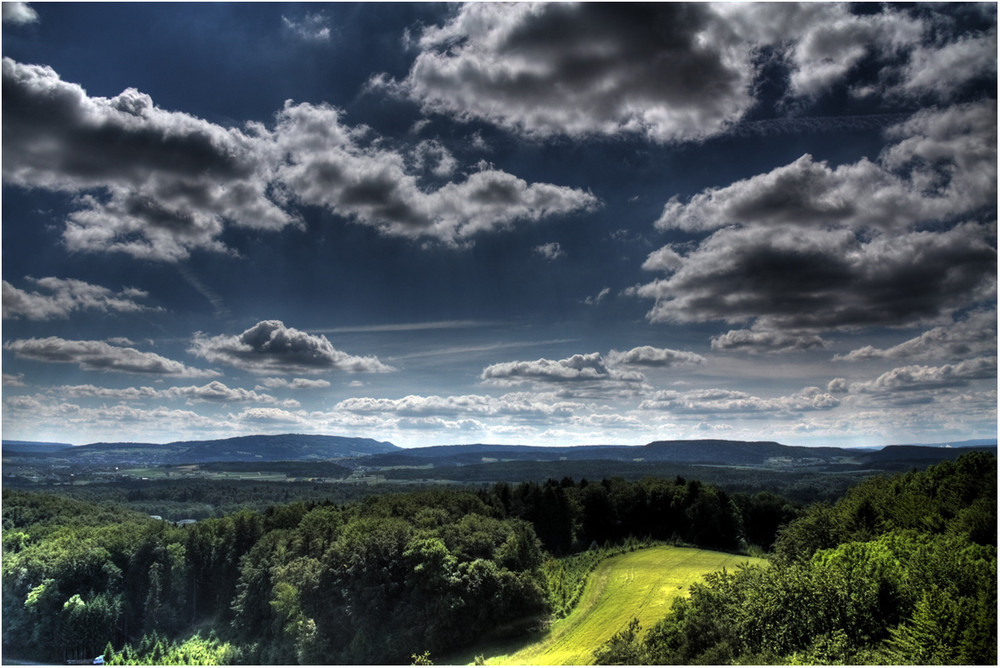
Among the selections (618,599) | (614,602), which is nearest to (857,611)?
(614,602)

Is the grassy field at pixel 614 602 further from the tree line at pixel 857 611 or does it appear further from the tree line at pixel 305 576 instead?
the tree line at pixel 857 611

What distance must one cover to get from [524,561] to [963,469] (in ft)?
124

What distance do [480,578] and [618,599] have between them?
12.5m

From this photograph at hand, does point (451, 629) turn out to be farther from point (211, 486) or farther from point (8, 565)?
point (211, 486)

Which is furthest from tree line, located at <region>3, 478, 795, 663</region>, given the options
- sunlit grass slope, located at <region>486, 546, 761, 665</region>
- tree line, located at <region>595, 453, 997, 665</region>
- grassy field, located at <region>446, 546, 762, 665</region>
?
tree line, located at <region>595, 453, 997, 665</region>

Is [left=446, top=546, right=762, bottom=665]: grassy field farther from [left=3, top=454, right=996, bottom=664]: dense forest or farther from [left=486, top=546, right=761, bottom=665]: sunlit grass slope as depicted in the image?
[left=3, top=454, right=996, bottom=664]: dense forest

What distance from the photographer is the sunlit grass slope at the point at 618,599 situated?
37031mm

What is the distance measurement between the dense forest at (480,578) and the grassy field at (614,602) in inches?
93.6

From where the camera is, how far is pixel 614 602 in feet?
150

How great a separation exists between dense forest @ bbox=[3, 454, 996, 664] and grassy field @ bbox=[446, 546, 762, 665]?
2.38 metres

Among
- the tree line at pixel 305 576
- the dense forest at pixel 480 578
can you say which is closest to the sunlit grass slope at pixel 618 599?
the dense forest at pixel 480 578

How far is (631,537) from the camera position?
245 feet

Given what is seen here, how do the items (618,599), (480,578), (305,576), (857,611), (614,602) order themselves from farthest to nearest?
(618,599)
(614,602)
(305,576)
(480,578)
(857,611)

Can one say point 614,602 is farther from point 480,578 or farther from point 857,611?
point 857,611
